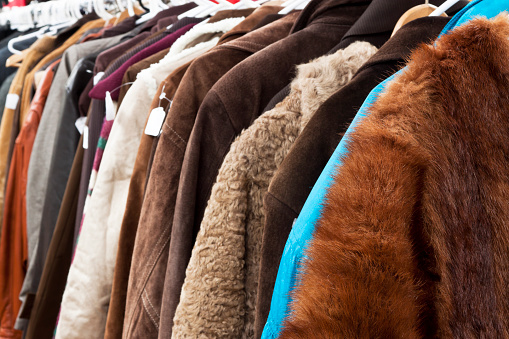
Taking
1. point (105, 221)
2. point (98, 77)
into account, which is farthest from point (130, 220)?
point (98, 77)

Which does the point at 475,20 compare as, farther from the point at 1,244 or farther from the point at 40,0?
the point at 40,0

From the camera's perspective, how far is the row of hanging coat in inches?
18.7

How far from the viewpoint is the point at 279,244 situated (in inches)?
28.0

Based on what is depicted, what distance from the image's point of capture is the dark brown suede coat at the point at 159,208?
0.98 m

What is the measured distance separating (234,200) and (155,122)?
1.16 ft

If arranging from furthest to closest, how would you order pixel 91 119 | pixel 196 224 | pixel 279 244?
pixel 91 119 < pixel 196 224 < pixel 279 244

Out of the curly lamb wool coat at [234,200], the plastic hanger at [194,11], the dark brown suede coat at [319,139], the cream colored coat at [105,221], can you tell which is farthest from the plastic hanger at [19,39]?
the dark brown suede coat at [319,139]

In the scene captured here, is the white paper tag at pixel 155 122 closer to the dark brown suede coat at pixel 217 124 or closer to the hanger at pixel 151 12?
the dark brown suede coat at pixel 217 124

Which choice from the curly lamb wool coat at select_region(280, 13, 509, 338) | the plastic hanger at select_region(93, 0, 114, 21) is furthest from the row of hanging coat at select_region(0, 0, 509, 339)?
→ the plastic hanger at select_region(93, 0, 114, 21)

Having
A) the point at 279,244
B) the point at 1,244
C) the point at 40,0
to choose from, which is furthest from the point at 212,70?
the point at 40,0

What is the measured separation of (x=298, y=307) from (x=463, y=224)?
18 cm

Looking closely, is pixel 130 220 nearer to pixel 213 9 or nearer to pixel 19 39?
pixel 213 9

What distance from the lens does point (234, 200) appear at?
80 cm

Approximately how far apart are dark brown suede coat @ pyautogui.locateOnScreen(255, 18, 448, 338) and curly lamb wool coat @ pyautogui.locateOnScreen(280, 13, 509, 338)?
0.57 ft
